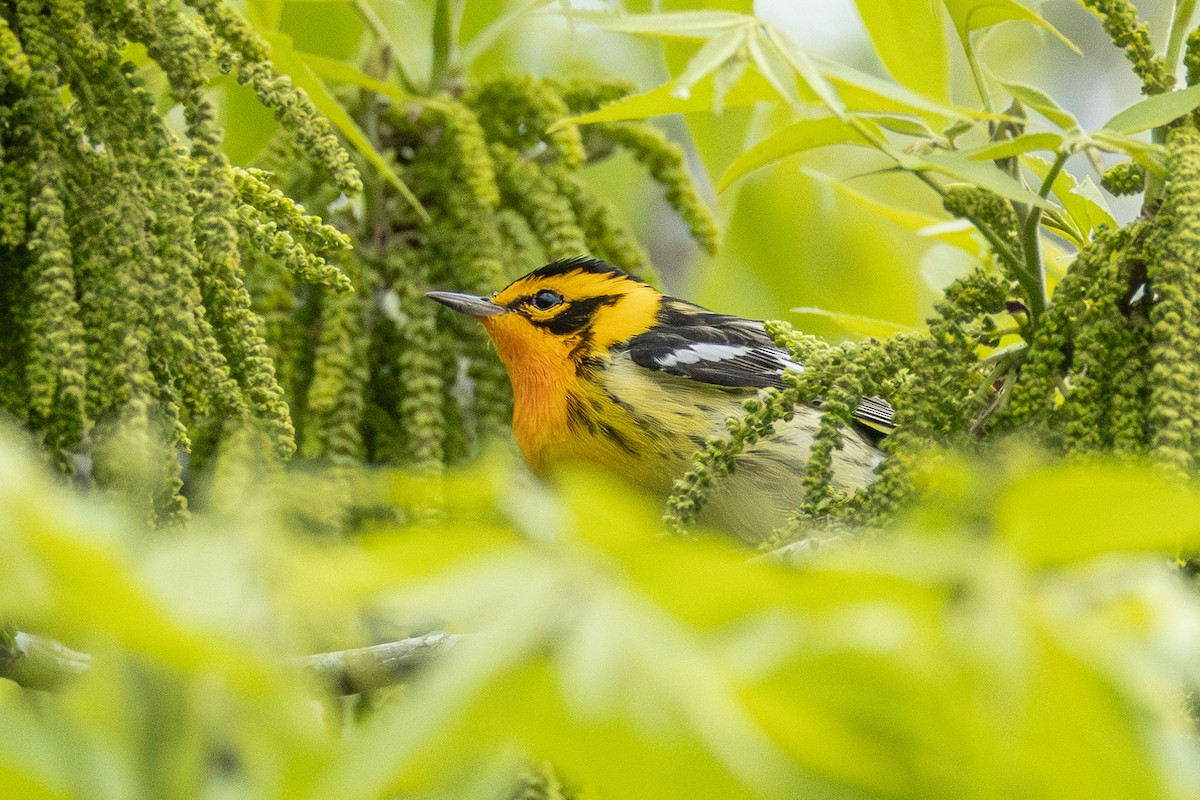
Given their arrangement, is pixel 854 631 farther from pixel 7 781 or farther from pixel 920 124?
pixel 920 124

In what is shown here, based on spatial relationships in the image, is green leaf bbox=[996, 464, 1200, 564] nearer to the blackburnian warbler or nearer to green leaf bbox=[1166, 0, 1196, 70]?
green leaf bbox=[1166, 0, 1196, 70]

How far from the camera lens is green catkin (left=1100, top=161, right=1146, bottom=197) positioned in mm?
1845

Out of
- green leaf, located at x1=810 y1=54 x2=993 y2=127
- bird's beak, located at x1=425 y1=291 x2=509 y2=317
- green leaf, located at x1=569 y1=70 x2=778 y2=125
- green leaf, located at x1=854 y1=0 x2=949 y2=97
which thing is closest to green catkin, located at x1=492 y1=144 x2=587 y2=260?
bird's beak, located at x1=425 y1=291 x2=509 y2=317

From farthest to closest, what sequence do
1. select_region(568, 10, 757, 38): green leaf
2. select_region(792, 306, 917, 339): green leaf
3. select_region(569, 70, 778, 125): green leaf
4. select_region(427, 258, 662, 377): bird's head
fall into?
1. select_region(427, 258, 662, 377): bird's head
2. select_region(792, 306, 917, 339): green leaf
3. select_region(569, 70, 778, 125): green leaf
4. select_region(568, 10, 757, 38): green leaf

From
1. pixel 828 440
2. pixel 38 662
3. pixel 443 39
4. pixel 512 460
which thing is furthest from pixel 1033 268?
pixel 443 39

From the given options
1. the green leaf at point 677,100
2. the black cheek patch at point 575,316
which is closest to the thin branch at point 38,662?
the green leaf at point 677,100

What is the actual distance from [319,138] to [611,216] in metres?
1.47

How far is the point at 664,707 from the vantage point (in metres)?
0.62

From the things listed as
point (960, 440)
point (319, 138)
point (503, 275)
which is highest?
point (319, 138)

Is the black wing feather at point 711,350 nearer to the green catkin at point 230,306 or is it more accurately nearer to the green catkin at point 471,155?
the green catkin at point 471,155

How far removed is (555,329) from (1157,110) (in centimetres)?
216

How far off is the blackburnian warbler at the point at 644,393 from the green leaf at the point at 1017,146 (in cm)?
151

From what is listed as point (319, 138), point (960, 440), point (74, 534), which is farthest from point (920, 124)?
point (74, 534)

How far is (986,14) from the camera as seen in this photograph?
74.7 inches
